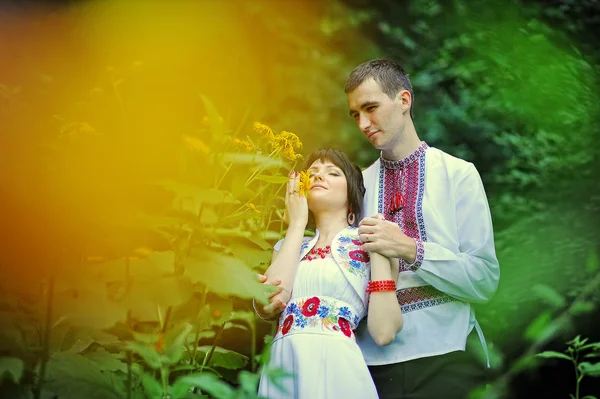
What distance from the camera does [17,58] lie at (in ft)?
7.34

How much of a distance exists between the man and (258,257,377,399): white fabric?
0.13 m

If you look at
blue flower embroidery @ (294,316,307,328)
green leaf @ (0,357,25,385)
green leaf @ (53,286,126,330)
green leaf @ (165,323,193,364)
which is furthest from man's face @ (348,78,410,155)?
green leaf @ (0,357,25,385)

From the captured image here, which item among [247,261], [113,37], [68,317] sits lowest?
[68,317]

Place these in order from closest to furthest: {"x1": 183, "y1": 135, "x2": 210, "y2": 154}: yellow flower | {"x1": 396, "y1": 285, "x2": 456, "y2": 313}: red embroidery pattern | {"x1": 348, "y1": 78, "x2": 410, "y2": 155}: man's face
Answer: {"x1": 183, "y1": 135, "x2": 210, "y2": 154}: yellow flower
{"x1": 396, "y1": 285, "x2": 456, "y2": 313}: red embroidery pattern
{"x1": 348, "y1": 78, "x2": 410, "y2": 155}: man's face

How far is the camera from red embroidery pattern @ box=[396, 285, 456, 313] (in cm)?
204

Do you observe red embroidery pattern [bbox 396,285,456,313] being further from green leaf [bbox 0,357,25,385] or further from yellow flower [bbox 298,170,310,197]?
green leaf [bbox 0,357,25,385]

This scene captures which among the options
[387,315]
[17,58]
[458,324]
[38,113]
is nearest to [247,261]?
[387,315]

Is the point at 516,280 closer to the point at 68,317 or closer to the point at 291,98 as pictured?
the point at 291,98

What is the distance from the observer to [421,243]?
6.55 feet

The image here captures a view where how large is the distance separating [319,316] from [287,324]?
94mm

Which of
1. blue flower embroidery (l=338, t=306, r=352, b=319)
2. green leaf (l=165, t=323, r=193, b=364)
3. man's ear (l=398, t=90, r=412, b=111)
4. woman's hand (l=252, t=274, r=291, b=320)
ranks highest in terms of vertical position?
man's ear (l=398, t=90, r=412, b=111)

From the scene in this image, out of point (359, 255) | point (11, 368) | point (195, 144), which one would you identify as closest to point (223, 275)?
point (195, 144)

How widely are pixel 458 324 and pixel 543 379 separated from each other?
219 cm

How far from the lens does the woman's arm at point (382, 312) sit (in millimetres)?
1896
